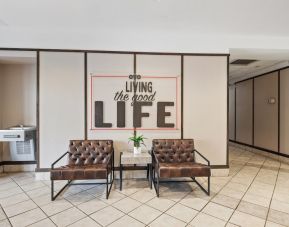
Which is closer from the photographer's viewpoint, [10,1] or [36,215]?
[36,215]

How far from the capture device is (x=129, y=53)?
3869 mm

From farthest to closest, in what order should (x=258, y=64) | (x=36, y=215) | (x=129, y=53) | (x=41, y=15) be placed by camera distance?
(x=258, y=64) < (x=129, y=53) < (x=41, y=15) < (x=36, y=215)

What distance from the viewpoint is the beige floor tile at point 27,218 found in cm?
232

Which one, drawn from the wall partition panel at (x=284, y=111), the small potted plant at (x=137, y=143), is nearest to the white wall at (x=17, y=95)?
the small potted plant at (x=137, y=143)

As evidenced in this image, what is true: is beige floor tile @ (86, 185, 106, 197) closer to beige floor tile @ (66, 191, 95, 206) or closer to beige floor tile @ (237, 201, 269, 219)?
beige floor tile @ (66, 191, 95, 206)

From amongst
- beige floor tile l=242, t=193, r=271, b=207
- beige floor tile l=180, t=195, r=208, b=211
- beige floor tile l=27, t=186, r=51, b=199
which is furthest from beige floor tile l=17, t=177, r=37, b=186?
beige floor tile l=242, t=193, r=271, b=207

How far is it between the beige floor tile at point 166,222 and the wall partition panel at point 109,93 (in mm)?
1707

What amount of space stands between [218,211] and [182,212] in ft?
1.70

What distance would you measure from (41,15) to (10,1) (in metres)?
0.47

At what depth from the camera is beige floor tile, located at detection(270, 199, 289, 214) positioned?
8.71 ft

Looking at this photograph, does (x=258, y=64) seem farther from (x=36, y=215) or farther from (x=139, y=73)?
(x=36, y=215)

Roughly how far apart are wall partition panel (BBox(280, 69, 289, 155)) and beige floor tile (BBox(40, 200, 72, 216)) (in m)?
5.65

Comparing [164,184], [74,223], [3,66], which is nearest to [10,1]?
[3,66]

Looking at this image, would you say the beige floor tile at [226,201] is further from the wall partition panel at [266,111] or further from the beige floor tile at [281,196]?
the wall partition panel at [266,111]
